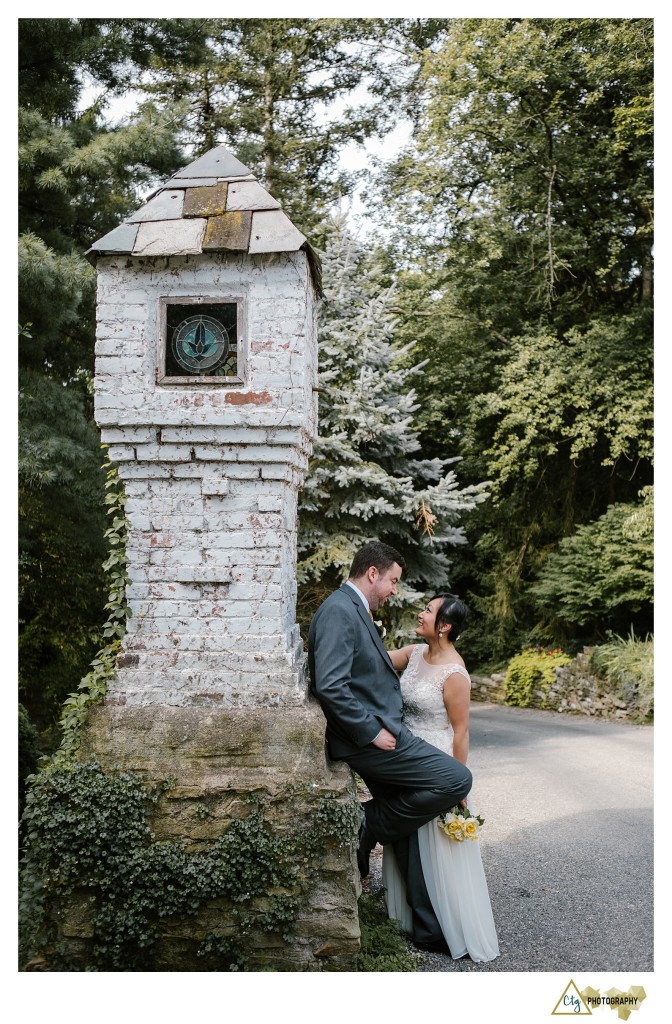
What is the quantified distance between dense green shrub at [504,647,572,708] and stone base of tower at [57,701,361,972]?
10034 mm

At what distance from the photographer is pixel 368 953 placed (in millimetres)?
3703

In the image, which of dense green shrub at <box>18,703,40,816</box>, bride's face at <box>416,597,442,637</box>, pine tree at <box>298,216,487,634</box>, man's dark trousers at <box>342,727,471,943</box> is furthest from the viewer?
pine tree at <box>298,216,487,634</box>

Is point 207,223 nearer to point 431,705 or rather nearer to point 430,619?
point 430,619

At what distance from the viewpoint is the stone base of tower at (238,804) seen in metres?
3.41

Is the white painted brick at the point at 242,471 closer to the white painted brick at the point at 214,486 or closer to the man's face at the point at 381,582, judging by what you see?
the white painted brick at the point at 214,486

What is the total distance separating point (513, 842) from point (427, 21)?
1327 cm

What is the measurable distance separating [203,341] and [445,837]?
2.72 metres

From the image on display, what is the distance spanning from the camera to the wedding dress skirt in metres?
3.83

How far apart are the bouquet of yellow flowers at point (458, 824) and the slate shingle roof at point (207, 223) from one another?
2853 millimetres

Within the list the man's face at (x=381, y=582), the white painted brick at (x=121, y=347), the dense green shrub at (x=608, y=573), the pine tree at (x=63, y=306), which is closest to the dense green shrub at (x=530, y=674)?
the dense green shrub at (x=608, y=573)

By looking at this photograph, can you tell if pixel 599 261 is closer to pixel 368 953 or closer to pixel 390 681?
pixel 390 681

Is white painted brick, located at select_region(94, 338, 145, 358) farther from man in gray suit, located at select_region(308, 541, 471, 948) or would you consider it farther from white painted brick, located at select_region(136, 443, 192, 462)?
man in gray suit, located at select_region(308, 541, 471, 948)

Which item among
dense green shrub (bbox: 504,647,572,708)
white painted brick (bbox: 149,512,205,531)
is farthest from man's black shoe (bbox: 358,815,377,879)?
dense green shrub (bbox: 504,647,572,708)

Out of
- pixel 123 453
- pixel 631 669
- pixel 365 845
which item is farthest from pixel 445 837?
pixel 631 669
